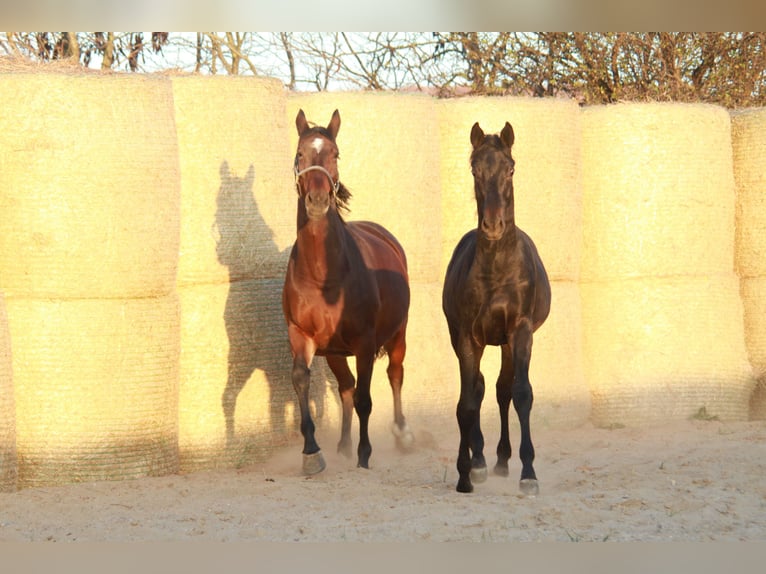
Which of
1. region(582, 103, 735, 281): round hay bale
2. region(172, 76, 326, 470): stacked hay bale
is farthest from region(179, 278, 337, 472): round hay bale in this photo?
region(582, 103, 735, 281): round hay bale

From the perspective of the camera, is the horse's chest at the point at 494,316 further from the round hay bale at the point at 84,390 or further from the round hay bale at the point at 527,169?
the round hay bale at the point at 527,169

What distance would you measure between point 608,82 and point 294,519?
28.4ft

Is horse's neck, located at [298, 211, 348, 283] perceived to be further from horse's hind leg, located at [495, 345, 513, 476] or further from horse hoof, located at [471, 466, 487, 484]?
horse hoof, located at [471, 466, 487, 484]

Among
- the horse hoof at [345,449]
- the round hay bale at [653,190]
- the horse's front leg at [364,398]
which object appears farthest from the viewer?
the round hay bale at [653,190]

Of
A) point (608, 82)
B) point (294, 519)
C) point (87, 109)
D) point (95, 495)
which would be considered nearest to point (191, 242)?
point (87, 109)

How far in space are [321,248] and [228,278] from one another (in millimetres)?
795

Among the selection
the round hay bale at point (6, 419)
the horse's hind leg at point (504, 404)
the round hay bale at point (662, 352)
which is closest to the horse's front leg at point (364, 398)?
the horse's hind leg at point (504, 404)

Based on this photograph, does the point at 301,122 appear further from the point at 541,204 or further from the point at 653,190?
the point at 653,190

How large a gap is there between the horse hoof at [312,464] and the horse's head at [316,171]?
4.60 feet

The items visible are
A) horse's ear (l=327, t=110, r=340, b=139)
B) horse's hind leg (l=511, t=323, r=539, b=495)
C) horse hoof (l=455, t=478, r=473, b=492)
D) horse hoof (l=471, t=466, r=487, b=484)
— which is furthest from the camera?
horse's ear (l=327, t=110, r=340, b=139)

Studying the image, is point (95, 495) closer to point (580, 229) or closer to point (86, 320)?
point (86, 320)

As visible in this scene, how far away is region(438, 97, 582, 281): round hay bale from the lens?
27.4ft

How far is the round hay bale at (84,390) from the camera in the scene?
627cm

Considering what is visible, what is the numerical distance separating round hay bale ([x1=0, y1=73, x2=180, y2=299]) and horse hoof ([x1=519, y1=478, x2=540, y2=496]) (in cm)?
249
